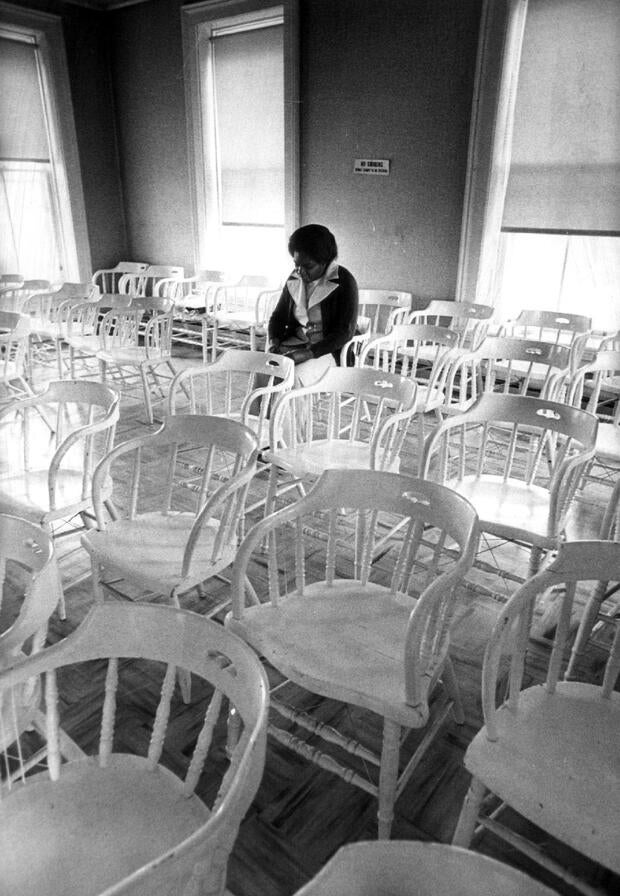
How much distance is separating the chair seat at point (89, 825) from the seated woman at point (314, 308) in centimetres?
235

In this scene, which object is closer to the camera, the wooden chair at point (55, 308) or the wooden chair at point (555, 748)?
the wooden chair at point (555, 748)

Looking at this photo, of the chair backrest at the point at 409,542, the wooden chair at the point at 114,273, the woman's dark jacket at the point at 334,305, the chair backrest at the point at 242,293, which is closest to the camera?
the chair backrest at the point at 409,542

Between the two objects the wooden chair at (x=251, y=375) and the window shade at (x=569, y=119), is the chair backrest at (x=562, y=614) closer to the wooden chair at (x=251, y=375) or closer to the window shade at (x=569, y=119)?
the wooden chair at (x=251, y=375)

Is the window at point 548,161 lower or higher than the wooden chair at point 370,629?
higher

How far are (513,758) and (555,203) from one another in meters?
4.25

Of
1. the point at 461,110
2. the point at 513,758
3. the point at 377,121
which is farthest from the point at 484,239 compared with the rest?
the point at 513,758

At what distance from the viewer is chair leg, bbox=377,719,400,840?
4.43 feet

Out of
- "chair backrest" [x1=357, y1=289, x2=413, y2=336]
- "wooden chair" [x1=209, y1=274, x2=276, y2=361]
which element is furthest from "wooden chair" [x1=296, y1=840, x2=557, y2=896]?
"wooden chair" [x1=209, y1=274, x2=276, y2=361]

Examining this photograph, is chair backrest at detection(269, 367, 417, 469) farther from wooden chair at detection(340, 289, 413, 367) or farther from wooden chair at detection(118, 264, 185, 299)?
wooden chair at detection(118, 264, 185, 299)

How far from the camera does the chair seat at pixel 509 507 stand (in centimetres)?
199

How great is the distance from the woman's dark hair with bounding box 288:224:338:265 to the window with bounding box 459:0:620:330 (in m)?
2.06

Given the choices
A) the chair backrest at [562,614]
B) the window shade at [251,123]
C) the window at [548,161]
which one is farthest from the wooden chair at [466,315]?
the chair backrest at [562,614]

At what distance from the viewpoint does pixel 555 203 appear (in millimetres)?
4449

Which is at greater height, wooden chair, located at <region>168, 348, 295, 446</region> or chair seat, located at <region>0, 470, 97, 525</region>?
wooden chair, located at <region>168, 348, 295, 446</region>
